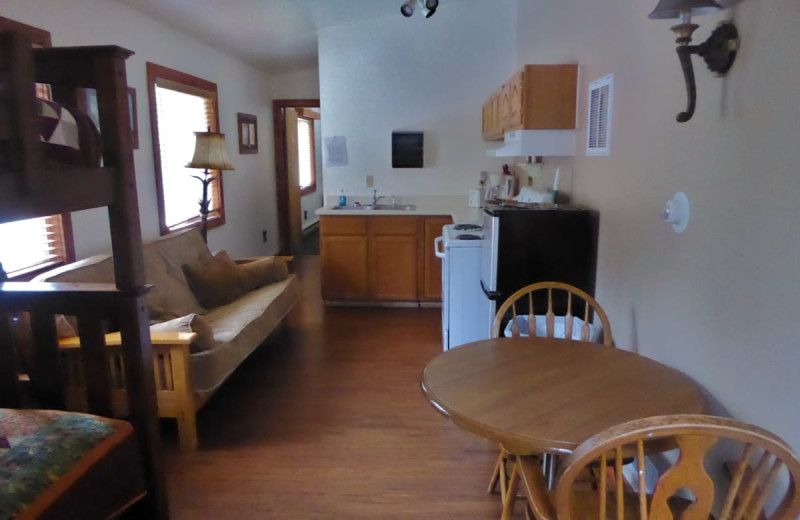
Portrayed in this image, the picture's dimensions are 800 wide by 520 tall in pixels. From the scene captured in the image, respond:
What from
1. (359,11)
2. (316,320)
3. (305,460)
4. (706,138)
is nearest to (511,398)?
(706,138)

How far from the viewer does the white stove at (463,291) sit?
135 inches

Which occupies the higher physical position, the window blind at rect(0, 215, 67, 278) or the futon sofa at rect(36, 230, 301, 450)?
the window blind at rect(0, 215, 67, 278)

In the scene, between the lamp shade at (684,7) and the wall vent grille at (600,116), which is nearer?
the lamp shade at (684,7)

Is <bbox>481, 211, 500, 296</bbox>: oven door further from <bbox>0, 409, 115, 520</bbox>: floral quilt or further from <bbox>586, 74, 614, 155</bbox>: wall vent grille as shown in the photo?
<bbox>0, 409, 115, 520</bbox>: floral quilt

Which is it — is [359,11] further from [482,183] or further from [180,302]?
[180,302]

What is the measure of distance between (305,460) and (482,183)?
3466mm

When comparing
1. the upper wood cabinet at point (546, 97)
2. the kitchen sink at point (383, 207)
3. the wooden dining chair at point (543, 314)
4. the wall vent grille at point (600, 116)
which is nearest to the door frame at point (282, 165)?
the kitchen sink at point (383, 207)

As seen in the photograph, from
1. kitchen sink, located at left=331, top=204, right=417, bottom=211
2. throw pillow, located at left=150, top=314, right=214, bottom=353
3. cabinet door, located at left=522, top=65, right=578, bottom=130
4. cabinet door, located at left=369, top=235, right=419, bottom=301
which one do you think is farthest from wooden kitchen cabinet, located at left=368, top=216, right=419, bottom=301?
throw pillow, located at left=150, top=314, right=214, bottom=353

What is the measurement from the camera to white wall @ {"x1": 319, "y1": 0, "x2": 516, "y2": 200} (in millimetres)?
5027

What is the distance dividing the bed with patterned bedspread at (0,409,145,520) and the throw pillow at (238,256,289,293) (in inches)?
84.5

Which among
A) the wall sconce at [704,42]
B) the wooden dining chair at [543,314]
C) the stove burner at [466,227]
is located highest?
the wall sconce at [704,42]

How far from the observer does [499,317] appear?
2098 millimetres

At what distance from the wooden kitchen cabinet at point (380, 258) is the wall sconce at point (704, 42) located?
3217 mm

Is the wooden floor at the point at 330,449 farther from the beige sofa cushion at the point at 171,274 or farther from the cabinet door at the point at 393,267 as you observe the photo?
the cabinet door at the point at 393,267
